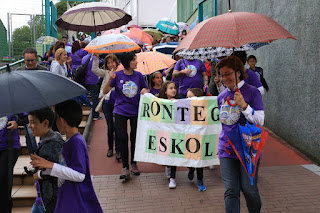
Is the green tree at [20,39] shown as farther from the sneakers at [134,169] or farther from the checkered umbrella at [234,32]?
the checkered umbrella at [234,32]

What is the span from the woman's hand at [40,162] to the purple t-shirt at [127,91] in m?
3.37

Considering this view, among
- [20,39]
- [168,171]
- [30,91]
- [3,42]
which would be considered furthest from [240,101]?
[20,39]

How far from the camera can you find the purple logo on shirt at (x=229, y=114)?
3.71 meters

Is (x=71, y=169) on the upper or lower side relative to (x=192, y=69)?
lower

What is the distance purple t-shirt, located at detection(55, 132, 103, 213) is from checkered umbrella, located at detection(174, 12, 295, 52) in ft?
4.74

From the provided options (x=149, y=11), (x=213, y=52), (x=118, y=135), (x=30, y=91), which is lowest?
(x=118, y=135)

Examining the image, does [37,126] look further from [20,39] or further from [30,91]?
[20,39]

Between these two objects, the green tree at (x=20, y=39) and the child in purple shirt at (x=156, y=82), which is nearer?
the child in purple shirt at (x=156, y=82)

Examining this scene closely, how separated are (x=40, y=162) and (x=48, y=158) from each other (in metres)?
0.13

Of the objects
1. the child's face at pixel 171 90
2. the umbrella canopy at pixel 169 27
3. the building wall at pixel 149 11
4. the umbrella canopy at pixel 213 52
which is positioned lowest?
the child's face at pixel 171 90

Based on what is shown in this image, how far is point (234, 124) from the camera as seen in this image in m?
3.74

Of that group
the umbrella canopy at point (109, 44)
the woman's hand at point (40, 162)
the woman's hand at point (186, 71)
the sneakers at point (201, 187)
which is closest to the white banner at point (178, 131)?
the sneakers at point (201, 187)

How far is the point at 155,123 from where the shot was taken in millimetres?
6199

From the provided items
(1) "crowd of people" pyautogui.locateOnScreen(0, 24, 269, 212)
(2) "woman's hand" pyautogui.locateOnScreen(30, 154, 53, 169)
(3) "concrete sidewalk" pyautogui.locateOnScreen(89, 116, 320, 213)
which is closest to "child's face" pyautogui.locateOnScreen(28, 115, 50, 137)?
(1) "crowd of people" pyautogui.locateOnScreen(0, 24, 269, 212)
